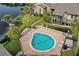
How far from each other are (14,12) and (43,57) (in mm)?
538

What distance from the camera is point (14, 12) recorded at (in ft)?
7.00

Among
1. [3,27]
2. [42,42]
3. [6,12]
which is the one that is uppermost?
[6,12]

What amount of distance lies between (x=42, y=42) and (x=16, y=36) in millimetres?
270

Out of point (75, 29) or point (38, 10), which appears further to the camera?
point (38, 10)

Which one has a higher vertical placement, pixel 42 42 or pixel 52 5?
pixel 52 5

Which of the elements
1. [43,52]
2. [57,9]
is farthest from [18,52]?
[57,9]

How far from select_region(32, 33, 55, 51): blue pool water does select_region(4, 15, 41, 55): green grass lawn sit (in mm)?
143

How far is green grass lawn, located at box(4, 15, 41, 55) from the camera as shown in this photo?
2135 millimetres

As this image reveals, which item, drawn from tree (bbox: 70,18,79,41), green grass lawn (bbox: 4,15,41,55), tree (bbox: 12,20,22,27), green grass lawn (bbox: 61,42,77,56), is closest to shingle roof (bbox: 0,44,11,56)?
green grass lawn (bbox: 4,15,41,55)

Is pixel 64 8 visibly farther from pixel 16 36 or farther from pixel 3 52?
pixel 3 52

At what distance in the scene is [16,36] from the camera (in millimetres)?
2150

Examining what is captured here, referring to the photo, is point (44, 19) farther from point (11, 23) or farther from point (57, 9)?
point (11, 23)

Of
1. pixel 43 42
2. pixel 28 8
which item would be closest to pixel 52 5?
pixel 28 8

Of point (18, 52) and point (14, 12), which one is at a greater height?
point (14, 12)
